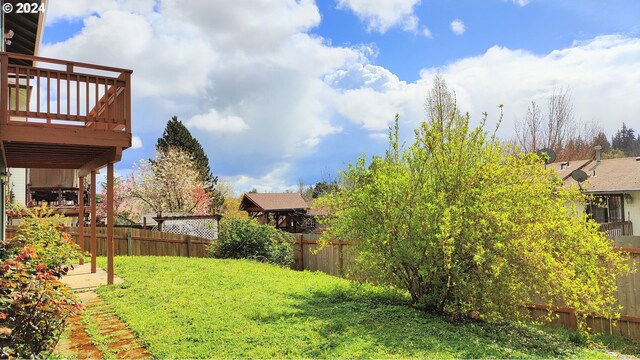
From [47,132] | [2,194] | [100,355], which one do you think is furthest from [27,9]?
[100,355]

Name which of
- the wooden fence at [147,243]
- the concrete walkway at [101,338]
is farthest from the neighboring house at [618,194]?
the concrete walkway at [101,338]

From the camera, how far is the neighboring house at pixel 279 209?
30.3m

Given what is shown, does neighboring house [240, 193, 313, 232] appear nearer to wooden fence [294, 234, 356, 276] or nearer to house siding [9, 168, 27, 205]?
house siding [9, 168, 27, 205]

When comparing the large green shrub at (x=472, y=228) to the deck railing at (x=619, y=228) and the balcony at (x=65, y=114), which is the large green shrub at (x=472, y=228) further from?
the deck railing at (x=619, y=228)

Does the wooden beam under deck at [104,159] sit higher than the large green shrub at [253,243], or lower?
higher

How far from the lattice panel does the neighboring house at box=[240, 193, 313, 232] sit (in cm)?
1179

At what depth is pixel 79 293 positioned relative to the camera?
7.48 meters

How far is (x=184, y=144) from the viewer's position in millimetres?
34000

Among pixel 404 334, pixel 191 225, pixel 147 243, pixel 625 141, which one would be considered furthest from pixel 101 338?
pixel 625 141

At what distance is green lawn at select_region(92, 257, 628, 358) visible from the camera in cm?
450

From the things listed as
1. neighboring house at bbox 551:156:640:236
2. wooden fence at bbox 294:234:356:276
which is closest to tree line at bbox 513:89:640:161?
neighboring house at bbox 551:156:640:236

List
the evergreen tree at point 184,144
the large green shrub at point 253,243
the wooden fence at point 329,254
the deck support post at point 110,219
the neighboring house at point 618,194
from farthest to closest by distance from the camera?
the evergreen tree at point 184,144
the neighboring house at point 618,194
the large green shrub at point 253,243
the deck support post at point 110,219
the wooden fence at point 329,254

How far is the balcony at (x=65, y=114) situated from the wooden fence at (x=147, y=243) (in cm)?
584

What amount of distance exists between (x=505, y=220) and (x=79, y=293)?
7.12m
